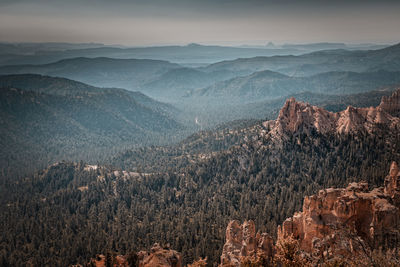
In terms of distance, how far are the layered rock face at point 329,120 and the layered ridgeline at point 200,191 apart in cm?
51

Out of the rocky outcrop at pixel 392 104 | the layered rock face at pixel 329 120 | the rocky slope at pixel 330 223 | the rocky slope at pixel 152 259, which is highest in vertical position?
the rocky outcrop at pixel 392 104

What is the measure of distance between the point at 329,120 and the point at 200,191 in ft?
249

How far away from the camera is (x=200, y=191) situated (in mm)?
151750

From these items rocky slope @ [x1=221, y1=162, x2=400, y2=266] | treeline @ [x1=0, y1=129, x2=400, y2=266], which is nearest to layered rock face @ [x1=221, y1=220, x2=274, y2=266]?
rocky slope @ [x1=221, y1=162, x2=400, y2=266]

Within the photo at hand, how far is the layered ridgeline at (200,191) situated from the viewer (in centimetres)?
10975

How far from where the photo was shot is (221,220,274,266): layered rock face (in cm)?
6069

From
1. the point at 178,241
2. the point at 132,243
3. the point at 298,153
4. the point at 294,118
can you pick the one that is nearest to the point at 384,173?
the point at 298,153

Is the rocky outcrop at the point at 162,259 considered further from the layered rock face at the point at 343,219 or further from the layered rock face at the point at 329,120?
the layered rock face at the point at 329,120

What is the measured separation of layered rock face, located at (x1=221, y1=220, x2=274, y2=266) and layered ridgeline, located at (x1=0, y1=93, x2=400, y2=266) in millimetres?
20433

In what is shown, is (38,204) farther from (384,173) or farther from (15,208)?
(384,173)

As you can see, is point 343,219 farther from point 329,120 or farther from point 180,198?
point 329,120

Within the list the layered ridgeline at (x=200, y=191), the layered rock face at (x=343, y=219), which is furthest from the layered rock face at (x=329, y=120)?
the layered rock face at (x=343, y=219)

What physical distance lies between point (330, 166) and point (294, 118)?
1222 inches

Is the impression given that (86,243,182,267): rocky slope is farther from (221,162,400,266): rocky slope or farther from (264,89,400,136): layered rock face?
(264,89,400,136): layered rock face
